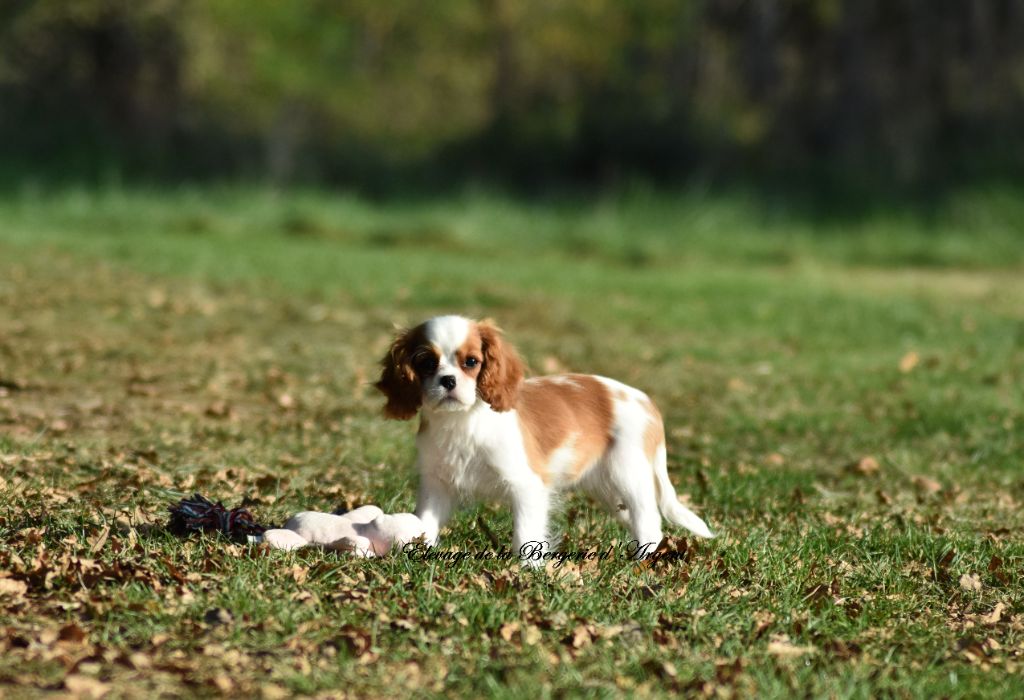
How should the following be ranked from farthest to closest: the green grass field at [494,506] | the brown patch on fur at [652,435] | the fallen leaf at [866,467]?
the fallen leaf at [866,467] → the brown patch on fur at [652,435] → the green grass field at [494,506]

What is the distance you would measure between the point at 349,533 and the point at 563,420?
989 millimetres

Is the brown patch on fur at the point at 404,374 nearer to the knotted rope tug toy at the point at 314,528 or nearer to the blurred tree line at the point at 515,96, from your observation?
the knotted rope tug toy at the point at 314,528

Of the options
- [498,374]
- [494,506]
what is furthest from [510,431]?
[494,506]

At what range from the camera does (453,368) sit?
5094 millimetres

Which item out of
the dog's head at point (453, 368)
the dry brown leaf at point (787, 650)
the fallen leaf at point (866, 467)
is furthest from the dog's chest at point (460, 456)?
the fallen leaf at point (866, 467)

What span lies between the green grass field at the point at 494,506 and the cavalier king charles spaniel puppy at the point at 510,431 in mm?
305

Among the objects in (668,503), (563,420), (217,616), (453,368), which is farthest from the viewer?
(668,503)

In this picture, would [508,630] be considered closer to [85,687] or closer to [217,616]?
[217,616]

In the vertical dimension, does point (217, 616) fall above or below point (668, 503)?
below

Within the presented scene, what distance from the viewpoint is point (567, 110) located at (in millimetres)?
25484

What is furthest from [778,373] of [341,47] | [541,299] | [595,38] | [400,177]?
[595,38]

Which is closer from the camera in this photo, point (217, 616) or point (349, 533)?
point (217, 616)

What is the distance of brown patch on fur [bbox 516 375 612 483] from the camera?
5.37 metres

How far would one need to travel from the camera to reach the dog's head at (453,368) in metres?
5.07
